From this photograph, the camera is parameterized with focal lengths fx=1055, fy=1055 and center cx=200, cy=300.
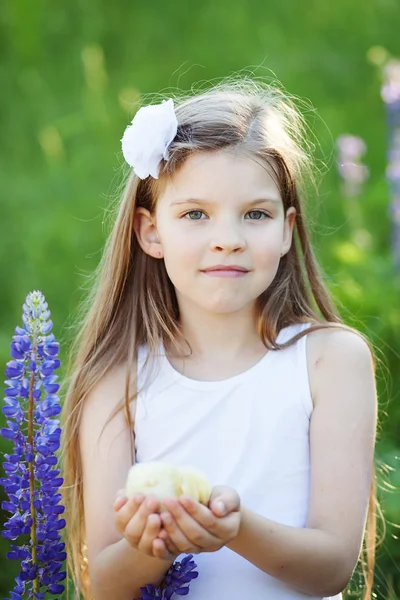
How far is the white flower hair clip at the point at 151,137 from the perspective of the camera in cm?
232

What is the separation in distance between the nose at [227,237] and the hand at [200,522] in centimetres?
55

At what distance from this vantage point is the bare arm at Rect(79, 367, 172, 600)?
2088 mm

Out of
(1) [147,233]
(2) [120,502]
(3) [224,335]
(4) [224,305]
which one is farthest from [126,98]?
(2) [120,502]

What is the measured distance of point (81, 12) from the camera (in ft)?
22.5

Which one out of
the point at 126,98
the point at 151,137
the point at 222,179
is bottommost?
the point at 222,179

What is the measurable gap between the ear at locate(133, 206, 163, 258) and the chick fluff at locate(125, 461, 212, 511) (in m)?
0.73

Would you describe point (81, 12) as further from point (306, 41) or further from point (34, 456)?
point (34, 456)

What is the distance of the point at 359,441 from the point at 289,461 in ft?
0.51

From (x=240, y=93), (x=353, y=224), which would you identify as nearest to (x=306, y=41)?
(x=353, y=224)

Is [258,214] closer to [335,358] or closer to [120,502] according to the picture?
[335,358]

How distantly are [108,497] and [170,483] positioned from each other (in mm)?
493

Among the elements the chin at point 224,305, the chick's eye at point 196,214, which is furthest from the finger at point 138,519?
the chick's eye at point 196,214

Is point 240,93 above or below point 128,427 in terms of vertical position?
above

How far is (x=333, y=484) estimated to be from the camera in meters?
2.20
